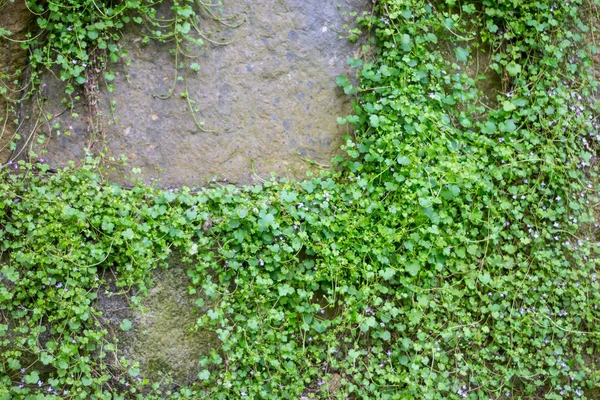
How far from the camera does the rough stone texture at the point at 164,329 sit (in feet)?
11.0

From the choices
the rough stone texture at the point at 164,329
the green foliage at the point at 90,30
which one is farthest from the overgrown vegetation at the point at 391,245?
the green foliage at the point at 90,30

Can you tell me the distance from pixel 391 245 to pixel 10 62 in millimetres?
2290

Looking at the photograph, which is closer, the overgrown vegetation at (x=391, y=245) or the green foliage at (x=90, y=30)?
the overgrown vegetation at (x=391, y=245)

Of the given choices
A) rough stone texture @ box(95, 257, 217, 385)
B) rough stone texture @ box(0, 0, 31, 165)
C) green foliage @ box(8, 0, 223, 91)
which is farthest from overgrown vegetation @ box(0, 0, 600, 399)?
green foliage @ box(8, 0, 223, 91)

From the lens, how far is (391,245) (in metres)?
3.47

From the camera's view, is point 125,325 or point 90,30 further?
point 90,30

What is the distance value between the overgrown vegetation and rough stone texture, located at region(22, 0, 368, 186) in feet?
0.49

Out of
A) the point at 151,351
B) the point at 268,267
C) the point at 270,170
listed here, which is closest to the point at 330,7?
the point at 270,170

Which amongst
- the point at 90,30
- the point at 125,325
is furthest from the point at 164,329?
the point at 90,30

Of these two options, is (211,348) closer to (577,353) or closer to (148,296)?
(148,296)

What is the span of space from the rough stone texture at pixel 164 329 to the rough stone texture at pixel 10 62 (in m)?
1.04

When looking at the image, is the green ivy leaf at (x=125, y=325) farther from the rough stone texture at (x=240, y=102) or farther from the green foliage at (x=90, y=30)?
the green foliage at (x=90, y=30)

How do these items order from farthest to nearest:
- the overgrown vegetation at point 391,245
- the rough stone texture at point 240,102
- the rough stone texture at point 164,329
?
the rough stone texture at point 240,102
the rough stone texture at point 164,329
the overgrown vegetation at point 391,245

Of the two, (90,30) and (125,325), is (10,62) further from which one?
(125,325)
